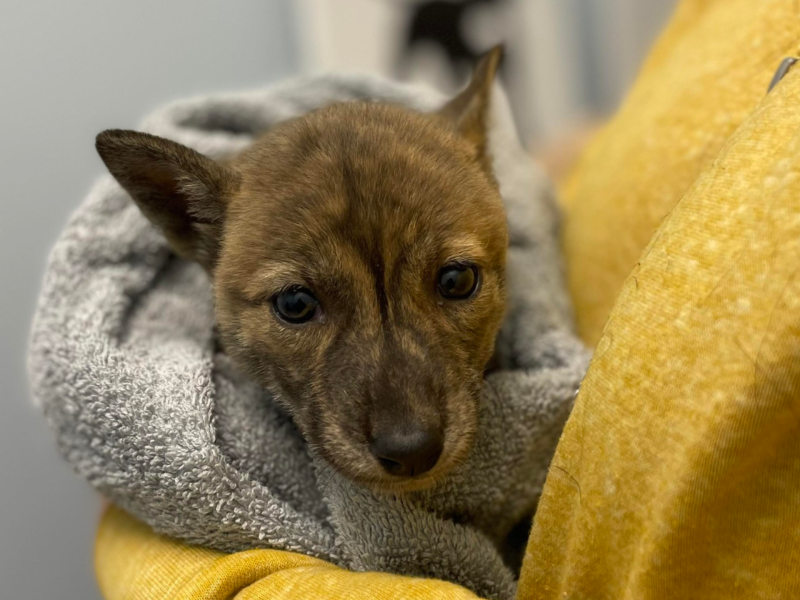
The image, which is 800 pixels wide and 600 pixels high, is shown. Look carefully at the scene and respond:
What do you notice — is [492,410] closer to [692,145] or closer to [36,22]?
[692,145]

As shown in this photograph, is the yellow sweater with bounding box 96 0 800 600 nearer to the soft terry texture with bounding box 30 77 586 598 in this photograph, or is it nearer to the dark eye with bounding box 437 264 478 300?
the soft terry texture with bounding box 30 77 586 598

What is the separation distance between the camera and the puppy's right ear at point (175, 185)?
3.89ft

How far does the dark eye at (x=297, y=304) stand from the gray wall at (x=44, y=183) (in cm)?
65

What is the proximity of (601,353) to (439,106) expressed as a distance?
3.42 ft

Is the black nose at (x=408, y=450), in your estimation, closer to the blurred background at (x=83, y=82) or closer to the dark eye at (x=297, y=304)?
the dark eye at (x=297, y=304)

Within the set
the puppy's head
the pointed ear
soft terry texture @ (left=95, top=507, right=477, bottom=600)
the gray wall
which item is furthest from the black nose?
the gray wall

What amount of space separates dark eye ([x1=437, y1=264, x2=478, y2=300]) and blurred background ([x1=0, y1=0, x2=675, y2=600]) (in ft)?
2.82

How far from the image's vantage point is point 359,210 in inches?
43.9

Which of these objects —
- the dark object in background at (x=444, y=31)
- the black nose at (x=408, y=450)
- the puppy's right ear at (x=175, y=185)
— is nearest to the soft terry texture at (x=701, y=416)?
the black nose at (x=408, y=450)

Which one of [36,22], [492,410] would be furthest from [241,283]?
[36,22]

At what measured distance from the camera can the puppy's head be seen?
1.05 metres

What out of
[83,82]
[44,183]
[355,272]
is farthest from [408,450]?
[83,82]

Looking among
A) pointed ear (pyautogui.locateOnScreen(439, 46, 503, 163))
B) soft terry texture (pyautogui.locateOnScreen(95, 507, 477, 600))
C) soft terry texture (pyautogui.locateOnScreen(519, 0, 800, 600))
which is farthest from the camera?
pointed ear (pyautogui.locateOnScreen(439, 46, 503, 163))

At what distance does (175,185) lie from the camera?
4.15 feet
